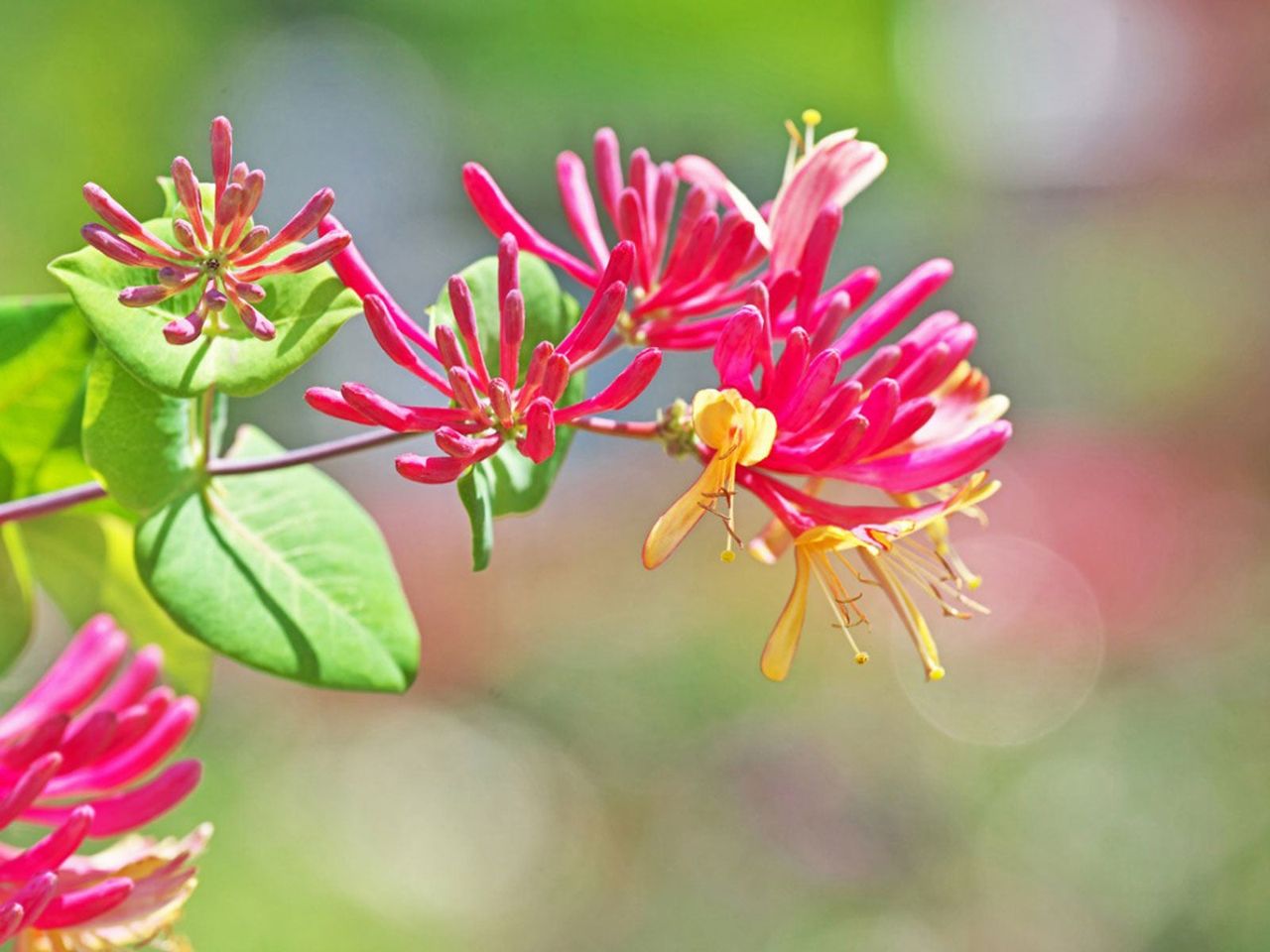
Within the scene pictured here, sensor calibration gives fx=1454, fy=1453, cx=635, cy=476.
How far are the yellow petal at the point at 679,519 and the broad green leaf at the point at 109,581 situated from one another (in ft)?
1.20

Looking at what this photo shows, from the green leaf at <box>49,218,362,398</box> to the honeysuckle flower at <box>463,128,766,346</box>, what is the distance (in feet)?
0.29

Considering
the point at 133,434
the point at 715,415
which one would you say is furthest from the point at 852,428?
the point at 133,434

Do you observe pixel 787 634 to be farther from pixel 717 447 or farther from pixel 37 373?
pixel 37 373

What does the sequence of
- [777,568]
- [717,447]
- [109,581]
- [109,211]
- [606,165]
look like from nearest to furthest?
[109,211] < [717,447] < [606,165] < [109,581] < [777,568]

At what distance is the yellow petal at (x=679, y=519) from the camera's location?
517mm

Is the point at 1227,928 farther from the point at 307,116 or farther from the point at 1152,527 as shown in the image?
the point at 307,116

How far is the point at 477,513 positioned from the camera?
51 cm

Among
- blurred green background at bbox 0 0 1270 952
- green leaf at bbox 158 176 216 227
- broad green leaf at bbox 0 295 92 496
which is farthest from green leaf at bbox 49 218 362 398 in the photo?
blurred green background at bbox 0 0 1270 952

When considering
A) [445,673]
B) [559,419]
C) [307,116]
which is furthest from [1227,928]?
[307,116]

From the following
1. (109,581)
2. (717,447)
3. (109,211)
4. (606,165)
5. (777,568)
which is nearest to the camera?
(109,211)

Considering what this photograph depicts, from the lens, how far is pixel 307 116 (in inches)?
192

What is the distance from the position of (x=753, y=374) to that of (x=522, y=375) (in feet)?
0.33

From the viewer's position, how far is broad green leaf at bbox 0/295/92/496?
24.4 inches

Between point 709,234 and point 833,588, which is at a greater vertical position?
point 709,234
